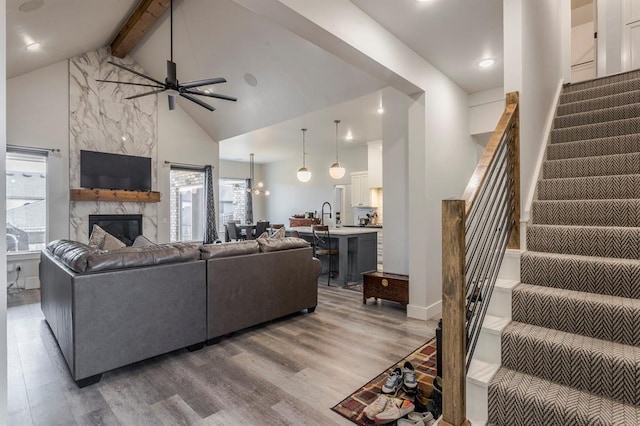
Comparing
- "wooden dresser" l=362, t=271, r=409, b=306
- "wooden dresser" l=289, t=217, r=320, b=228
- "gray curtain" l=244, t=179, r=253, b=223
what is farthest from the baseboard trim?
"gray curtain" l=244, t=179, r=253, b=223

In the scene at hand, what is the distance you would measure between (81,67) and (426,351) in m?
6.98

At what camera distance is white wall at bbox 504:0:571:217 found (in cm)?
238

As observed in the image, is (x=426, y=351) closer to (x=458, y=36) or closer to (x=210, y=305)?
(x=210, y=305)

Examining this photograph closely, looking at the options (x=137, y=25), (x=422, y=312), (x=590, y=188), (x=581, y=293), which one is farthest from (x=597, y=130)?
(x=137, y=25)

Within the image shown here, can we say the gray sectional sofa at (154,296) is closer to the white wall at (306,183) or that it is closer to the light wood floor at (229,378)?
the light wood floor at (229,378)

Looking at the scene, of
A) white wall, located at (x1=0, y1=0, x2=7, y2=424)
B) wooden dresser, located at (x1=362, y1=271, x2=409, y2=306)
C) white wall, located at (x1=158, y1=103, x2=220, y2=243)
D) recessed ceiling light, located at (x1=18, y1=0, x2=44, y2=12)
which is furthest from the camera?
white wall, located at (x1=158, y1=103, x2=220, y2=243)

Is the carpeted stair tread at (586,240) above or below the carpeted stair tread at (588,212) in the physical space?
below

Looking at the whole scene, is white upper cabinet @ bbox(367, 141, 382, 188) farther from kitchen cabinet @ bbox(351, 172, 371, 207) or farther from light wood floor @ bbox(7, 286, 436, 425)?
light wood floor @ bbox(7, 286, 436, 425)

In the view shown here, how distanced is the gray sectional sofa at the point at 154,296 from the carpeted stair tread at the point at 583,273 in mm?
2297

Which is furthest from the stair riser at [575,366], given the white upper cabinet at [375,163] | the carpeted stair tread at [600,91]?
the white upper cabinet at [375,163]

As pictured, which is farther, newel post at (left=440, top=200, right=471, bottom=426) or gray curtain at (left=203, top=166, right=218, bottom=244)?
gray curtain at (left=203, top=166, right=218, bottom=244)

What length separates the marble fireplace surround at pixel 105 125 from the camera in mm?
5629

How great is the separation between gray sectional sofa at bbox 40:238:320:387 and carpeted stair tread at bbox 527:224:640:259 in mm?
2319

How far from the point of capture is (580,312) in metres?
1.68
